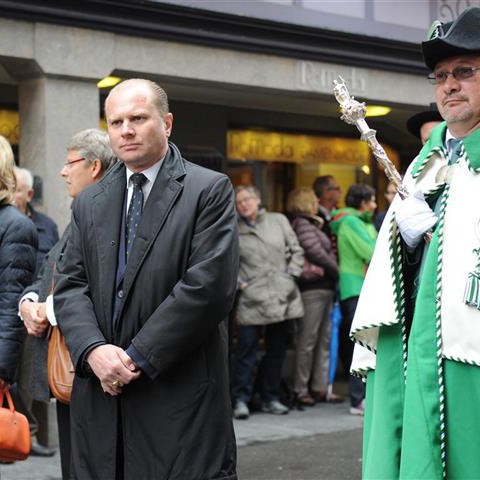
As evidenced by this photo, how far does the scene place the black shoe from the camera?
7.59 metres

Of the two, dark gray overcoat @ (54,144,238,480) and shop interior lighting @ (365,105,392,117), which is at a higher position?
shop interior lighting @ (365,105,392,117)

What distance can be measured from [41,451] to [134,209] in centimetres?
399

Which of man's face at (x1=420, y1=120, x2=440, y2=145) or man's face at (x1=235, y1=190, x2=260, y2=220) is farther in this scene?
man's face at (x1=235, y1=190, x2=260, y2=220)

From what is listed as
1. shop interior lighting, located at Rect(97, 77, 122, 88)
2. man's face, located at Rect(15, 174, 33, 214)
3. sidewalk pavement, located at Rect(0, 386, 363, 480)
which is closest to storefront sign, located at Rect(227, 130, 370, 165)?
shop interior lighting, located at Rect(97, 77, 122, 88)

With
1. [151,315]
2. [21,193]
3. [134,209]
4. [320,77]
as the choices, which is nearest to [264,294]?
[320,77]

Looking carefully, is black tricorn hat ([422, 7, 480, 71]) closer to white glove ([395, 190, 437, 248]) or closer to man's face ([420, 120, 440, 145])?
white glove ([395, 190, 437, 248])

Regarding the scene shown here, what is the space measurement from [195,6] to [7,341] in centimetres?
448

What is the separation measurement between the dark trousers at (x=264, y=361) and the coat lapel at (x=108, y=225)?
520 centimetres

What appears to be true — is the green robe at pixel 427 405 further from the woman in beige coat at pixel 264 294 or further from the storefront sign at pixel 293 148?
the storefront sign at pixel 293 148

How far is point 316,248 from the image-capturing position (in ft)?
32.1

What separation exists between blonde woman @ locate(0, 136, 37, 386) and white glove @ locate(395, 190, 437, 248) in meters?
2.28

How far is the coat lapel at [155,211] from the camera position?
12.9 feet

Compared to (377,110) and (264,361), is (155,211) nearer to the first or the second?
(264,361)

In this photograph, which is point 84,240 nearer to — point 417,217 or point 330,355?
point 417,217
